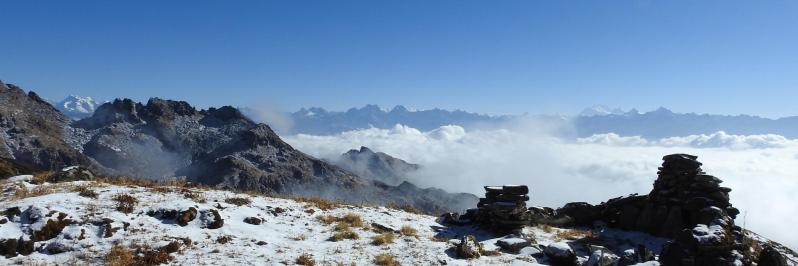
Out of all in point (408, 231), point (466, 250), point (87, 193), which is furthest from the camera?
point (408, 231)

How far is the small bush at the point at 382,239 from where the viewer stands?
900 inches

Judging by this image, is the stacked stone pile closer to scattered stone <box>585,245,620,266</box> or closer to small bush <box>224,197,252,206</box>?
scattered stone <box>585,245,620,266</box>

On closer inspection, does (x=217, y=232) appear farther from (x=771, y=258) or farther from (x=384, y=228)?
(x=771, y=258)

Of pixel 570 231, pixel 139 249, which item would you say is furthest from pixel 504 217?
pixel 139 249

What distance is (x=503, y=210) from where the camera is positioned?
28.7 m

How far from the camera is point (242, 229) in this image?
22516mm

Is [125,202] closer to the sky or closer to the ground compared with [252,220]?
closer to the sky

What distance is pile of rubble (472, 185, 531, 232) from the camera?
28.5m

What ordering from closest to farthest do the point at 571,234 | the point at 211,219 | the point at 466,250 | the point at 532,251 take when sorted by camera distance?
the point at 466,250 → the point at 211,219 → the point at 532,251 → the point at 571,234

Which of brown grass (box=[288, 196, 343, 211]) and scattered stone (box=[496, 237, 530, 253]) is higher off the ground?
brown grass (box=[288, 196, 343, 211])

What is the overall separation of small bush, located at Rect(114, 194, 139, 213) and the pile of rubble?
18.4 m

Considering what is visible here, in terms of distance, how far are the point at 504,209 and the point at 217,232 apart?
15446 millimetres

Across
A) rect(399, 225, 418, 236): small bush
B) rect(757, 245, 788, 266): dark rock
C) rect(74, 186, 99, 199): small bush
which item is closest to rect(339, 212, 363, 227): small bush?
rect(399, 225, 418, 236): small bush

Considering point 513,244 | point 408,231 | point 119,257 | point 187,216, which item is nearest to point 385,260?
point 408,231
